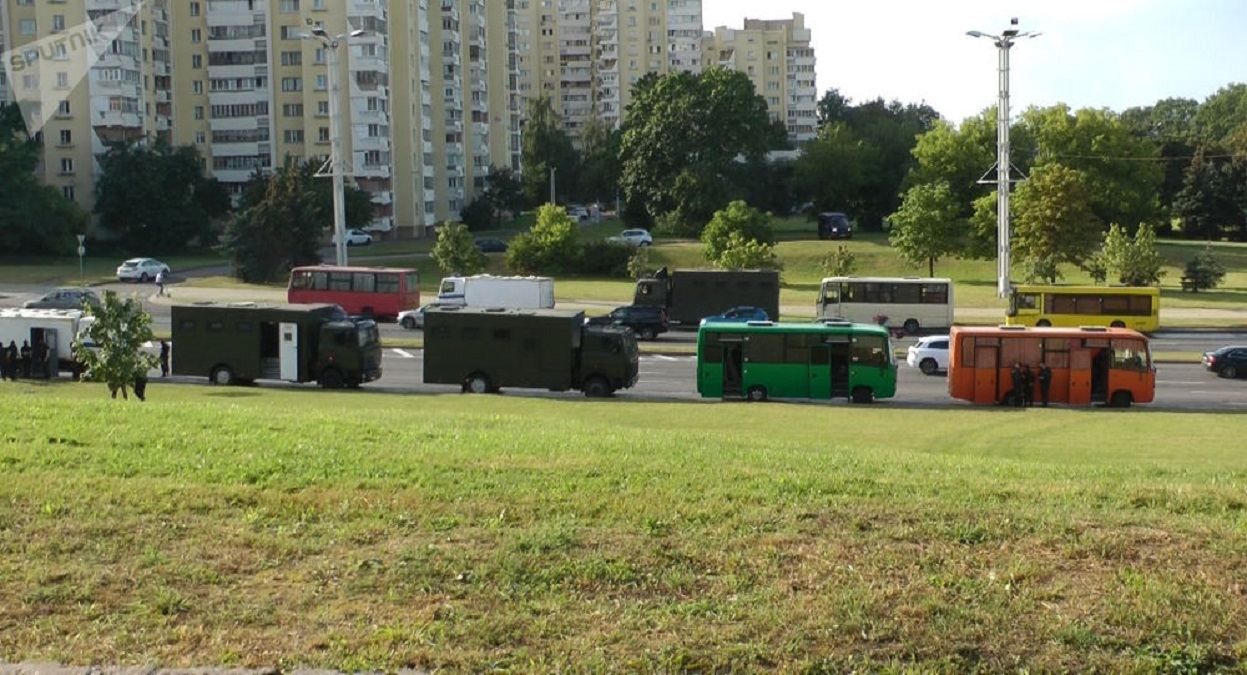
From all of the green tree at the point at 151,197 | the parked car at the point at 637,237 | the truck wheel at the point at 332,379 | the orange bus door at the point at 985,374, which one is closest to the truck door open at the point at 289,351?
the truck wheel at the point at 332,379

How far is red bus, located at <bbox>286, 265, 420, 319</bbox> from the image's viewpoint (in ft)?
191

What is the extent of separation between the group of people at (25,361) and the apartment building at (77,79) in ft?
178

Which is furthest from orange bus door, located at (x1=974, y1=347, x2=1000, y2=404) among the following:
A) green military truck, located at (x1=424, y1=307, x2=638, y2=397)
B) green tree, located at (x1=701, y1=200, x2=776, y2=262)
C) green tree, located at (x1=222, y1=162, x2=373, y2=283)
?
green tree, located at (x1=222, y1=162, x2=373, y2=283)

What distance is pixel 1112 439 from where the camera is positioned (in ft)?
81.5

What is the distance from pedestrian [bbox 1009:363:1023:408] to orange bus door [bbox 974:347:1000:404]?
39cm

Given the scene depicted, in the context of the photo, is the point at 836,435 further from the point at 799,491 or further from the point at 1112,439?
the point at 799,491

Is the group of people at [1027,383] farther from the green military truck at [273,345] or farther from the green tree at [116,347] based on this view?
the green tree at [116,347]

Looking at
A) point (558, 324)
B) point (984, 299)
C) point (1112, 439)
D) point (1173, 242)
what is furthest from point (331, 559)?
point (1173, 242)

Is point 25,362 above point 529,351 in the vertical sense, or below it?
below

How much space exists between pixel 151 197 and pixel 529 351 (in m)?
57.8

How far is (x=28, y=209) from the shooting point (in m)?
79.9

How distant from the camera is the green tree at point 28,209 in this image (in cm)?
7969

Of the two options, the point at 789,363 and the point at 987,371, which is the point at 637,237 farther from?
Answer: the point at 987,371

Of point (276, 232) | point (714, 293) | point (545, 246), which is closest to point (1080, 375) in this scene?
point (714, 293)
